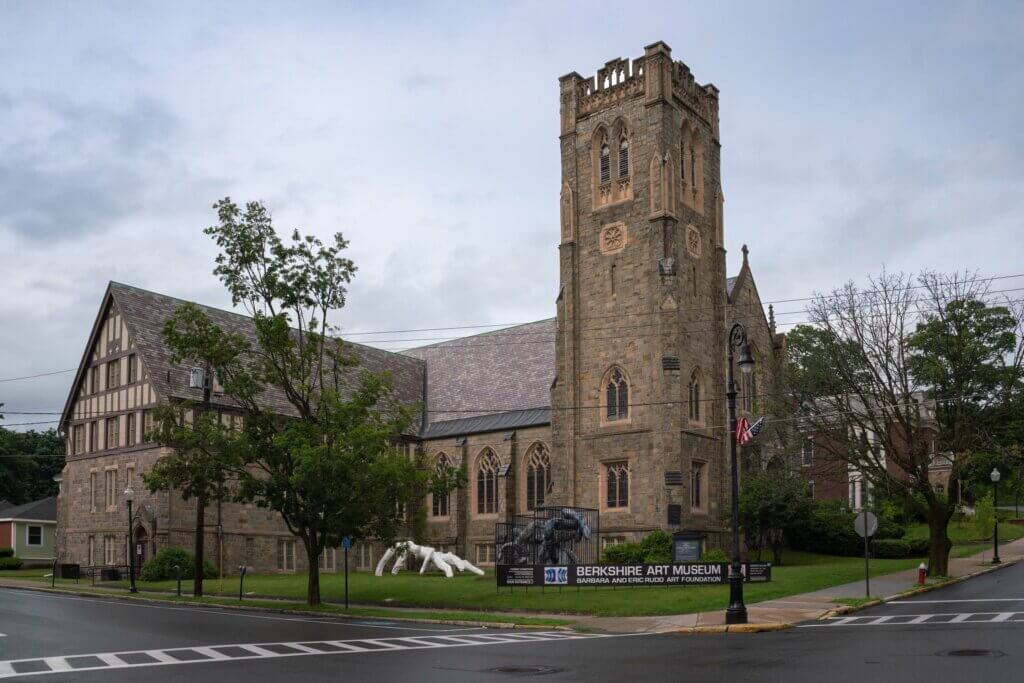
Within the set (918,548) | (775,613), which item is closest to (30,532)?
(918,548)

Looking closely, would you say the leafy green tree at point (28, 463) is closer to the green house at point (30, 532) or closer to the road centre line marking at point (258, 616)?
the green house at point (30, 532)

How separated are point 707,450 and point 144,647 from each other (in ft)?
109

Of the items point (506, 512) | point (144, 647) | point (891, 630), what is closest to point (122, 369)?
point (506, 512)

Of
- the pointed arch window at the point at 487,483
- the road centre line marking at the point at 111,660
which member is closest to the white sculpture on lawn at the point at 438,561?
the pointed arch window at the point at 487,483

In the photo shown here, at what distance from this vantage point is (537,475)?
55125mm

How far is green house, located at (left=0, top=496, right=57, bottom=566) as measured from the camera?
6944 centimetres

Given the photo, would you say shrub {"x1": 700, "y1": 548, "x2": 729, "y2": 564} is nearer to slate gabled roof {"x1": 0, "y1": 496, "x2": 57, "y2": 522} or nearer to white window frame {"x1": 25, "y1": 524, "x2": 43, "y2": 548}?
slate gabled roof {"x1": 0, "y1": 496, "x2": 57, "y2": 522}

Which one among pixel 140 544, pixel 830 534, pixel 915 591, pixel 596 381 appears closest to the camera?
pixel 915 591

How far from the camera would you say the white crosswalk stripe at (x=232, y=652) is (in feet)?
56.3

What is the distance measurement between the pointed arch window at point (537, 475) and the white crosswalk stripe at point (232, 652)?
97.7 ft

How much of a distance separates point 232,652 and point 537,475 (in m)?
36.2

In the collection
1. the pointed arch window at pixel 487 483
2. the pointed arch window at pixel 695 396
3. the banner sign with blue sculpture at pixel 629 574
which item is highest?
the pointed arch window at pixel 695 396

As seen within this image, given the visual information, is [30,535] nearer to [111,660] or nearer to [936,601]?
[111,660]

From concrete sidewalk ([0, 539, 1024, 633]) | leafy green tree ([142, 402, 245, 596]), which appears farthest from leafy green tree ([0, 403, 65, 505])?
concrete sidewalk ([0, 539, 1024, 633])
